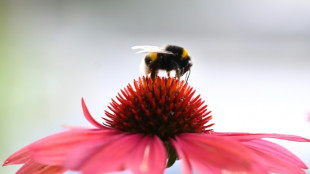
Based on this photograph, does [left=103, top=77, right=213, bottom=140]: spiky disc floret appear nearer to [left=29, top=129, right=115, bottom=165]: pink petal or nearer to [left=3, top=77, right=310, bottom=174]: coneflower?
[left=3, top=77, right=310, bottom=174]: coneflower

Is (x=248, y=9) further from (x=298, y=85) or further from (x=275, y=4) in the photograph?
(x=298, y=85)

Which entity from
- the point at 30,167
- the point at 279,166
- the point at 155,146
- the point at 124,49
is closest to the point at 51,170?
the point at 30,167

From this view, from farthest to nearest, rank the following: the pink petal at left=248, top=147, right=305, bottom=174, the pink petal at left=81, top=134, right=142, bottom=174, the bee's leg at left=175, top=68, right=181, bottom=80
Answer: the bee's leg at left=175, top=68, right=181, bottom=80 < the pink petal at left=248, top=147, right=305, bottom=174 < the pink petal at left=81, top=134, right=142, bottom=174

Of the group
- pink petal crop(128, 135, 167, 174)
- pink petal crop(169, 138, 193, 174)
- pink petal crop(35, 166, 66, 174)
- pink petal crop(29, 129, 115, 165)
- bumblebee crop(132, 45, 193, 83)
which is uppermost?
bumblebee crop(132, 45, 193, 83)

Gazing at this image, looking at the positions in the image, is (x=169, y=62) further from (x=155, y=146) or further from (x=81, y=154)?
(x=81, y=154)

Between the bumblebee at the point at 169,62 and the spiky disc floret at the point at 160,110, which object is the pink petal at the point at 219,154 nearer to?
the spiky disc floret at the point at 160,110

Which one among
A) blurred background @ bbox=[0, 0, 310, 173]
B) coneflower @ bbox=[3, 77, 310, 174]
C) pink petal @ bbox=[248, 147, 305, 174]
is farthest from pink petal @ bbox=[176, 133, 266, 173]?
blurred background @ bbox=[0, 0, 310, 173]

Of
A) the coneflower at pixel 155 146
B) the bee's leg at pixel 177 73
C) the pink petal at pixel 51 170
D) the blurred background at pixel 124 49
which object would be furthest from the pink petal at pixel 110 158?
the blurred background at pixel 124 49
